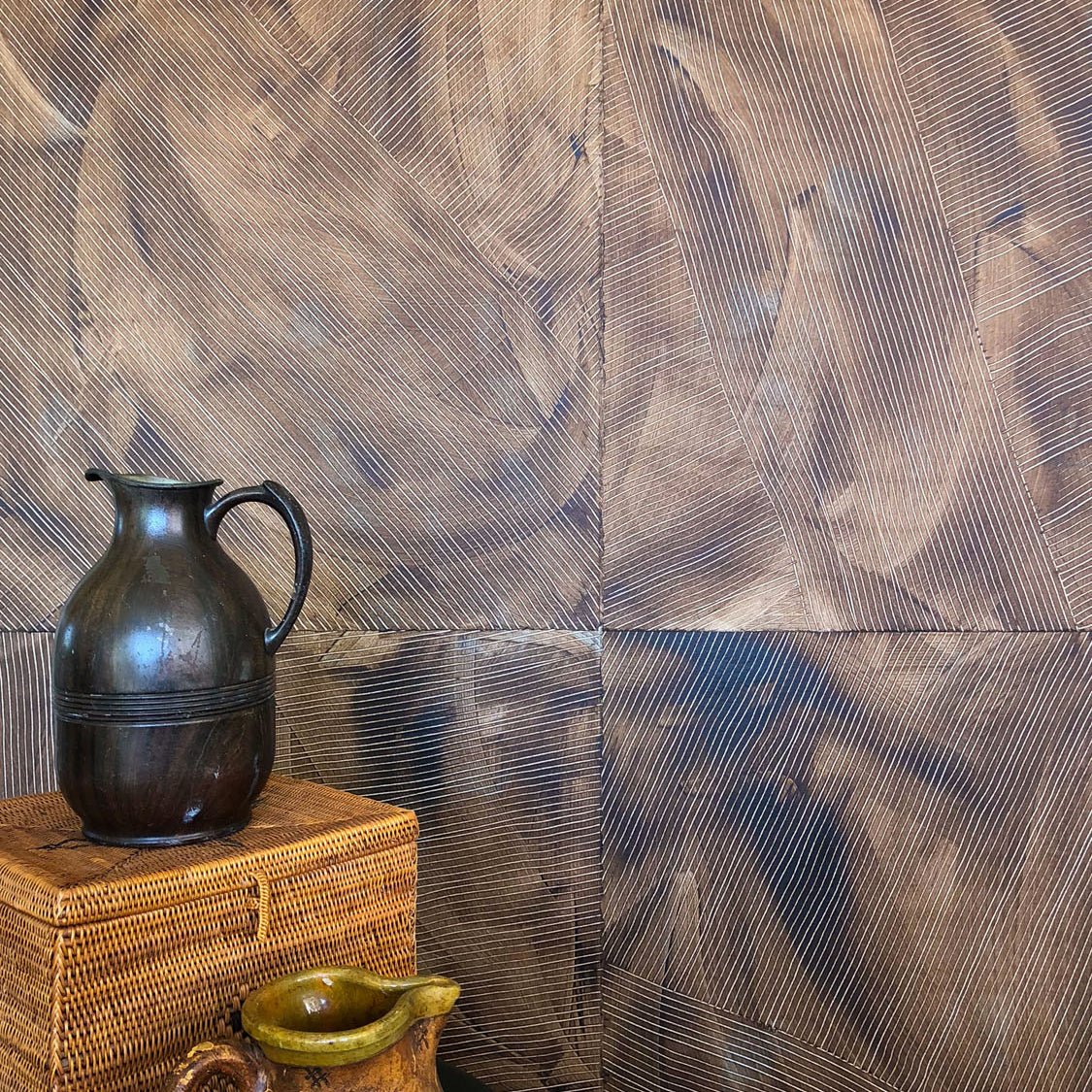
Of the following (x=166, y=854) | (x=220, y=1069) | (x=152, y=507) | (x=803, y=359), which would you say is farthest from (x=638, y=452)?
(x=220, y=1069)

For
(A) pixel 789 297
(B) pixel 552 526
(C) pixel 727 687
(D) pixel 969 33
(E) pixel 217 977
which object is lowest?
(E) pixel 217 977

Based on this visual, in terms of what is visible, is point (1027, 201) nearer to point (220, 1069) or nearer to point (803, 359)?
point (803, 359)

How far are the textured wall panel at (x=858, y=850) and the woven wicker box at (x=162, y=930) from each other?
42cm

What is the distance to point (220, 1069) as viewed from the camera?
87 centimetres

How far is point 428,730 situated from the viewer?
156 cm

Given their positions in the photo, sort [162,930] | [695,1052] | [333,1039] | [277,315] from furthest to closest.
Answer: [277,315], [695,1052], [162,930], [333,1039]

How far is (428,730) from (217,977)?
58 centimetres

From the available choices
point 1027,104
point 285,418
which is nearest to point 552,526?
point 285,418

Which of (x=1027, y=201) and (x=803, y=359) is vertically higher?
(x=1027, y=201)

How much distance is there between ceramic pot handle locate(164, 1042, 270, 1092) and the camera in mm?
863

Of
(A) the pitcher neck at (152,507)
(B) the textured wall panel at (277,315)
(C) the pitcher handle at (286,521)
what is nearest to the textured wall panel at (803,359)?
(B) the textured wall panel at (277,315)

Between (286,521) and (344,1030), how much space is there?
470mm

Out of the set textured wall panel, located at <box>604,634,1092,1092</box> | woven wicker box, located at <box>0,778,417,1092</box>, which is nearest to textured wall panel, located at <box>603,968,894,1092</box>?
textured wall panel, located at <box>604,634,1092,1092</box>

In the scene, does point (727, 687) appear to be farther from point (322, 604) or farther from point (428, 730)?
point (322, 604)
